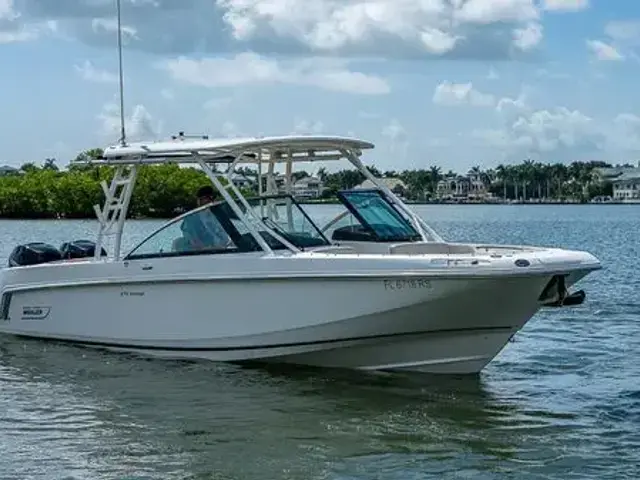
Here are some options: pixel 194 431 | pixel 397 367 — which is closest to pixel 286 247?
pixel 397 367

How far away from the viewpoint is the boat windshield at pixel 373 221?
15.4 metres

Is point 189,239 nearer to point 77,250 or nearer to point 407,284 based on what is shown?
point 407,284

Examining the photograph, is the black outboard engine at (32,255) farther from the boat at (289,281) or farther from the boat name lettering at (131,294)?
the boat name lettering at (131,294)

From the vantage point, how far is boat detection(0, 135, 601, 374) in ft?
44.5

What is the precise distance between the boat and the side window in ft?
0.06

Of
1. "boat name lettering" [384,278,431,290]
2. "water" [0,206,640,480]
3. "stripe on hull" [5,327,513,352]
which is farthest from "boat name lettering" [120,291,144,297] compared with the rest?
"boat name lettering" [384,278,431,290]

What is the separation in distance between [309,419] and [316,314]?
5.44 feet

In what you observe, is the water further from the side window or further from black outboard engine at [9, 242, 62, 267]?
the side window

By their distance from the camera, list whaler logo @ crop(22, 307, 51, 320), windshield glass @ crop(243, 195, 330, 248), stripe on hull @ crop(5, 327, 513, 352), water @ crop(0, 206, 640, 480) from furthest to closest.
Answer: whaler logo @ crop(22, 307, 51, 320)
windshield glass @ crop(243, 195, 330, 248)
stripe on hull @ crop(5, 327, 513, 352)
water @ crop(0, 206, 640, 480)

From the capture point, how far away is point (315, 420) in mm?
12734

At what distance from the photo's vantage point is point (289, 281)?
14.0m

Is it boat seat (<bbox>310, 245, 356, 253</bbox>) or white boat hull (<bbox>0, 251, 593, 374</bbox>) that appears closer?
white boat hull (<bbox>0, 251, 593, 374</bbox>)

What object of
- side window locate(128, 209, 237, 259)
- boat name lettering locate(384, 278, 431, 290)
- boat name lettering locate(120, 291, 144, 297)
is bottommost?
boat name lettering locate(120, 291, 144, 297)

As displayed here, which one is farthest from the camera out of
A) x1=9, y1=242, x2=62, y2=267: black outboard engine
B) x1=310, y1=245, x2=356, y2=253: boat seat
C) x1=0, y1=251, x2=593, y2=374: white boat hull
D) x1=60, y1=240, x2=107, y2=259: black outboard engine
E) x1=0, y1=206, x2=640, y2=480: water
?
x1=60, y1=240, x2=107, y2=259: black outboard engine
